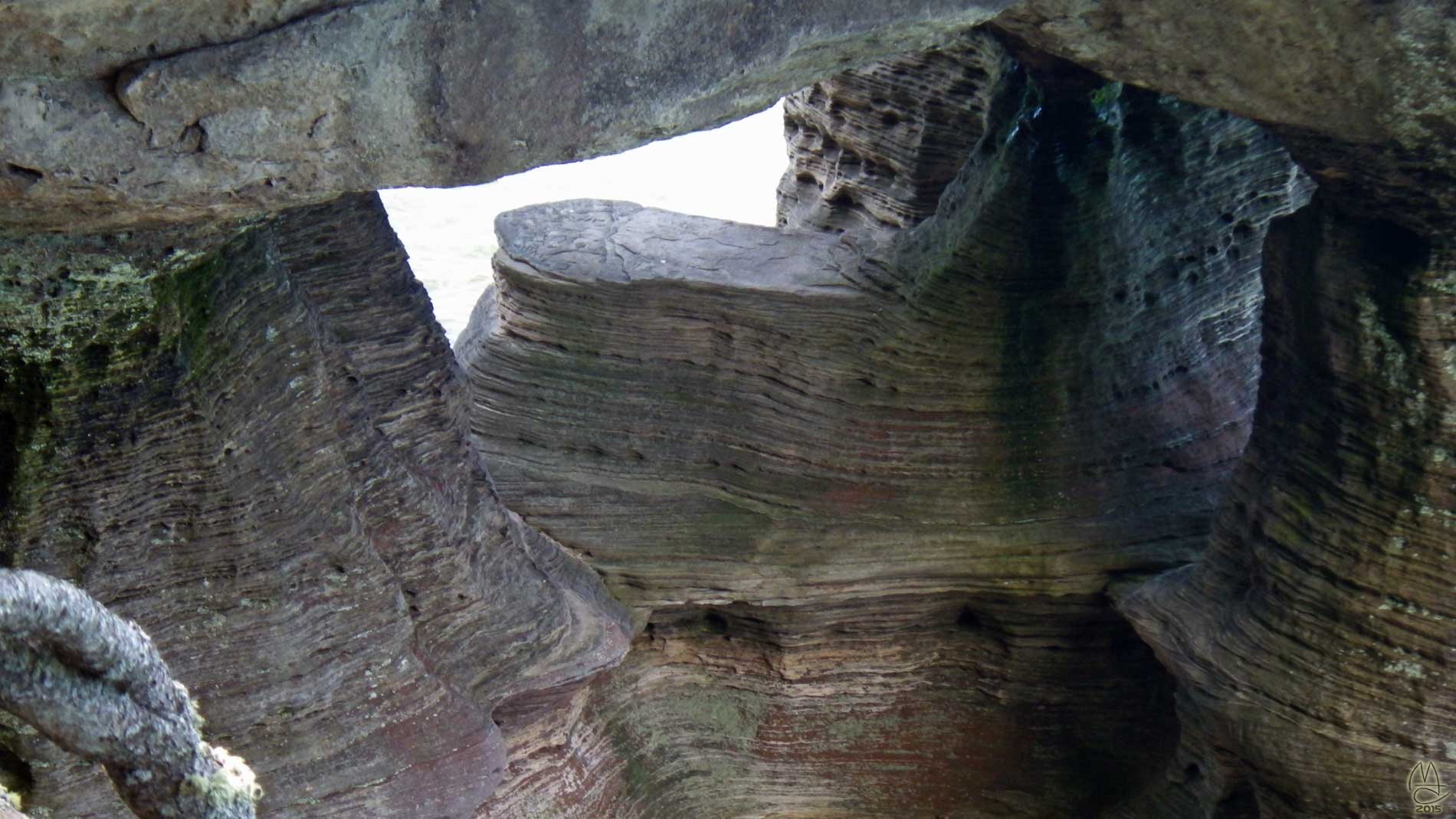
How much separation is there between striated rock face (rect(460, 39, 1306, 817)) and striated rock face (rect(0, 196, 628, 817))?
52 cm

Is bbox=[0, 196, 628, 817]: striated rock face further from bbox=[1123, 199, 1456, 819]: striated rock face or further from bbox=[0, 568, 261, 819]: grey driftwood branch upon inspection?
bbox=[1123, 199, 1456, 819]: striated rock face

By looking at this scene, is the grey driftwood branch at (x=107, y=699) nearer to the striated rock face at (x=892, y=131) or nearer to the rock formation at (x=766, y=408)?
the rock formation at (x=766, y=408)

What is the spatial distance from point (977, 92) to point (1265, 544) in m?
1.36

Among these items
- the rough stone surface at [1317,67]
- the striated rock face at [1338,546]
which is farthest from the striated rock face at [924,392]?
the rough stone surface at [1317,67]

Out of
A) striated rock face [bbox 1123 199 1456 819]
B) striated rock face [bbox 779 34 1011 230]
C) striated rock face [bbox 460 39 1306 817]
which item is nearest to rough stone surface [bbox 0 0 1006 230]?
striated rock face [bbox 1123 199 1456 819]

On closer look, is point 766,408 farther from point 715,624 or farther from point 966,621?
point 966,621

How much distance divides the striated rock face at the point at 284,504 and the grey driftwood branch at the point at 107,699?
797 mm

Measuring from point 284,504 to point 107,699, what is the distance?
1118 millimetres

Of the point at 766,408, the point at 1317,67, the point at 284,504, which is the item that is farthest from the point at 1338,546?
the point at 284,504

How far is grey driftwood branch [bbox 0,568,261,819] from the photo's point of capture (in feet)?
4.35

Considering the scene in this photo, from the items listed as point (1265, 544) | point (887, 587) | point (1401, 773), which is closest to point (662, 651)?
point (887, 587)

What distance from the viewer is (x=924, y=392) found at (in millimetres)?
3445

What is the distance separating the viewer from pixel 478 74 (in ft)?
5.82

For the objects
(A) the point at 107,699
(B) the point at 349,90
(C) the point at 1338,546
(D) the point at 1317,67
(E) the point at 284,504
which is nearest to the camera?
(A) the point at 107,699
